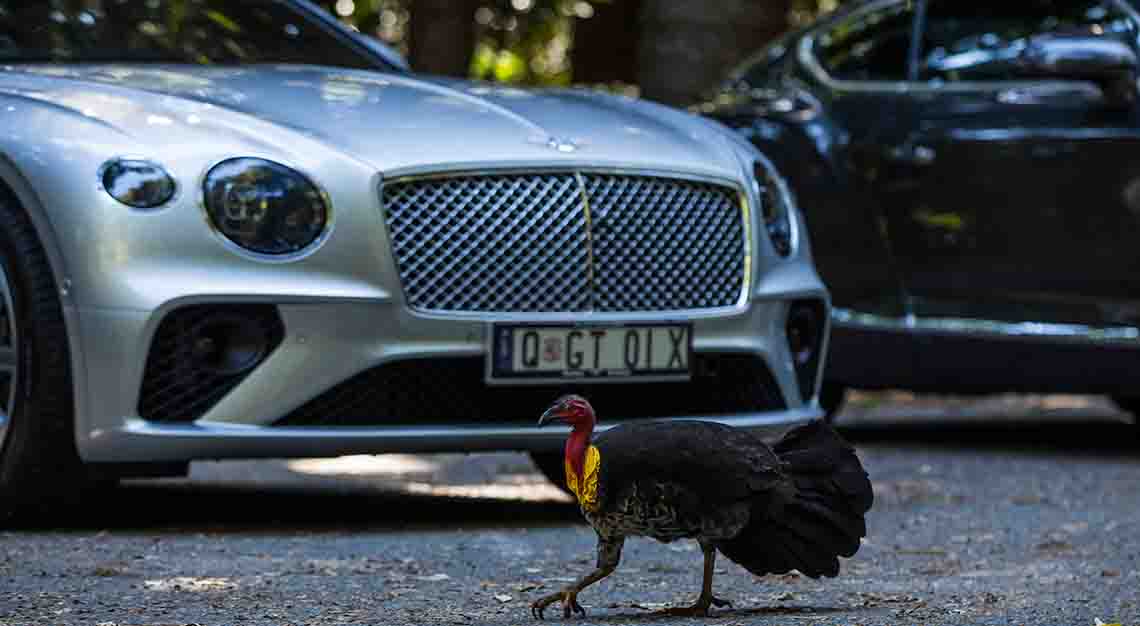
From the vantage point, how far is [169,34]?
681 centimetres

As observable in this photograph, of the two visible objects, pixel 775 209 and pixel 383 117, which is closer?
pixel 383 117

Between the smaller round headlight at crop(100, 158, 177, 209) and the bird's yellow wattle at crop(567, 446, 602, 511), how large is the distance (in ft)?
4.46

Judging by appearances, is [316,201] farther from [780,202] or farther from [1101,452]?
[1101,452]

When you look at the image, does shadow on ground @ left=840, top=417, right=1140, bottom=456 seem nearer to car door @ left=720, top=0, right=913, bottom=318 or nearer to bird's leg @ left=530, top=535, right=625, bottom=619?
car door @ left=720, top=0, right=913, bottom=318

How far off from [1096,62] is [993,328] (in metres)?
0.90

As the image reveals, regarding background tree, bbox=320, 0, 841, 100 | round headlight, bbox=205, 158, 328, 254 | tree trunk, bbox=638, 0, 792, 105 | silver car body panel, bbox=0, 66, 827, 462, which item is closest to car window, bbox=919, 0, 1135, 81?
background tree, bbox=320, 0, 841, 100

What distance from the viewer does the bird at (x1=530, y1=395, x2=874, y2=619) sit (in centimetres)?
460

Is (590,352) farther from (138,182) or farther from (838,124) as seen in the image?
(838,124)

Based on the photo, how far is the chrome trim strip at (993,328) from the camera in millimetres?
7766

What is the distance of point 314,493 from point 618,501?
272cm

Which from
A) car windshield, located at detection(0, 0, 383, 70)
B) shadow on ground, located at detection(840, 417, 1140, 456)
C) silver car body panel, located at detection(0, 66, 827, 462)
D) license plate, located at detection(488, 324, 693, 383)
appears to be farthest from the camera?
shadow on ground, located at detection(840, 417, 1140, 456)

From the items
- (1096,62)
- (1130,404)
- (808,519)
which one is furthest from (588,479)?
(1130,404)

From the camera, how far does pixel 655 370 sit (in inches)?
234

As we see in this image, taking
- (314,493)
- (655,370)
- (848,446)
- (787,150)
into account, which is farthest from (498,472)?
(848,446)
